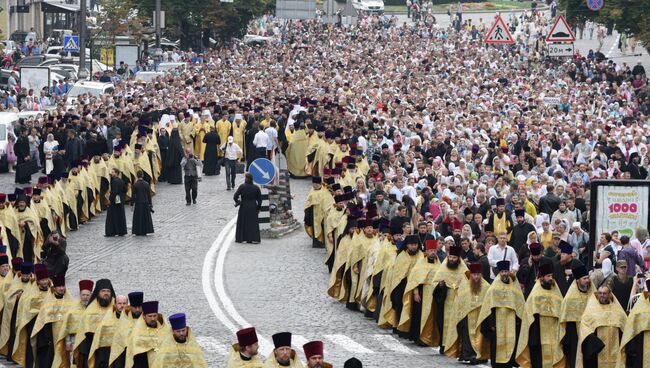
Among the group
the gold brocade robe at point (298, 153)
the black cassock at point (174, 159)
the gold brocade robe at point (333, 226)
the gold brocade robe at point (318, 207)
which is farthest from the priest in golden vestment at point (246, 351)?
the gold brocade robe at point (298, 153)

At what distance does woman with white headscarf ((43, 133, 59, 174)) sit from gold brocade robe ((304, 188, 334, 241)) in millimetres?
10179

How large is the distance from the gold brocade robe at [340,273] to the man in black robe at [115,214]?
25.1 feet

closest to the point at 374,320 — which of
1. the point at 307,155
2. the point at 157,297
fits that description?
the point at 157,297

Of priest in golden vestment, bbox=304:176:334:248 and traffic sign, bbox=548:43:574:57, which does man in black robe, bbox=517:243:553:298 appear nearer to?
priest in golden vestment, bbox=304:176:334:248

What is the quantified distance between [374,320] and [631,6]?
3371 cm

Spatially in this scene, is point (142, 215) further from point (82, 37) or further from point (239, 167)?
point (82, 37)

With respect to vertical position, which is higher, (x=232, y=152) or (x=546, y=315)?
(x=546, y=315)

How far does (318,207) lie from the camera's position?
Result: 3164cm

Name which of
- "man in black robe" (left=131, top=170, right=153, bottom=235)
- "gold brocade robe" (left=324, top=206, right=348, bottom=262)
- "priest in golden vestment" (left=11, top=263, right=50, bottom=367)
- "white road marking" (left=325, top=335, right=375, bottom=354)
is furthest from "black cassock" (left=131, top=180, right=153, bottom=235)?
"priest in golden vestment" (left=11, top=263, right=50, bottom=367)

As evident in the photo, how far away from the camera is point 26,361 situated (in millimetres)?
21328

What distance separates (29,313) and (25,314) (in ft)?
0.17

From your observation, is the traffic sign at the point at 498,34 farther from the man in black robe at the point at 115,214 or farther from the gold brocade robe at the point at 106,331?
the gold brocade robe at the point at 106,331

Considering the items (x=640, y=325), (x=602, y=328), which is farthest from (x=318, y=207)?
(x=640, y=325)

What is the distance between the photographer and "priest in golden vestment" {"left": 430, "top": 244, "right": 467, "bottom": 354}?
22.3 metres
